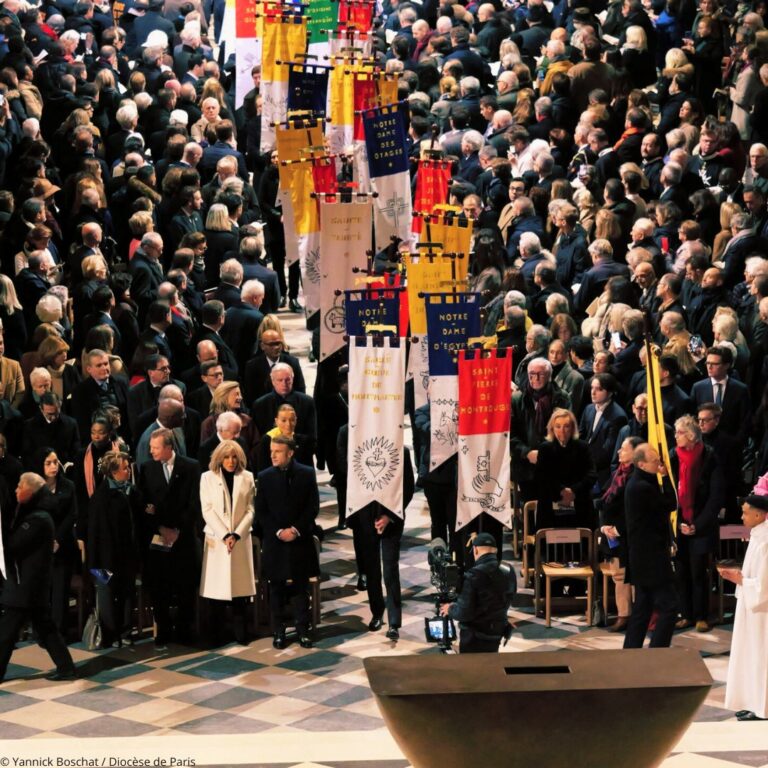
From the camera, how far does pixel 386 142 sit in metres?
15.8

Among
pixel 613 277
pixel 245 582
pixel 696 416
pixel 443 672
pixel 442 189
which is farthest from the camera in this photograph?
pixel 442 189

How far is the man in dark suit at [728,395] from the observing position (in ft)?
44.4

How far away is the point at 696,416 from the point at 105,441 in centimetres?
434

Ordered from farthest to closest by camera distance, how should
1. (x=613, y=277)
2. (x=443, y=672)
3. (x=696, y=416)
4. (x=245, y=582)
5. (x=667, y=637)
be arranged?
(x=613, y=277)
(x=696, y=416)
(x=245, y=582)
(x=667, y=637)
(x=443, y=672)

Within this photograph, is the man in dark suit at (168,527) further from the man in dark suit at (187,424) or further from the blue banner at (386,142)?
the blue banner at (386,142)

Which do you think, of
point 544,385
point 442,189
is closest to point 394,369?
point 544,385

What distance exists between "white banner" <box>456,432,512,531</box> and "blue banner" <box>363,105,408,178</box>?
13.1ft

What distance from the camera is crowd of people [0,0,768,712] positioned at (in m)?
12.6

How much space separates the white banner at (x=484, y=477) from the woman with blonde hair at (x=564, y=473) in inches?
23.3

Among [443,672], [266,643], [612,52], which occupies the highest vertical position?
[612,52]

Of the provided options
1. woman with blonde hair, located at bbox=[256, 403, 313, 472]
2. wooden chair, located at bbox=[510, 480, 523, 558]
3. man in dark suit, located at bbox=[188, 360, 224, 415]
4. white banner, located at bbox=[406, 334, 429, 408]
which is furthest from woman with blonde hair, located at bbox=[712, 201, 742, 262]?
man in dark suit, located at bbox=[188, 360, 224, 415]

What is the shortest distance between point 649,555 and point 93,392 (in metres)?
4.62

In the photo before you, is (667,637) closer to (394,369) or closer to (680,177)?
(394,369)

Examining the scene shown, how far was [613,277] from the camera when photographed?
50.3 feet
